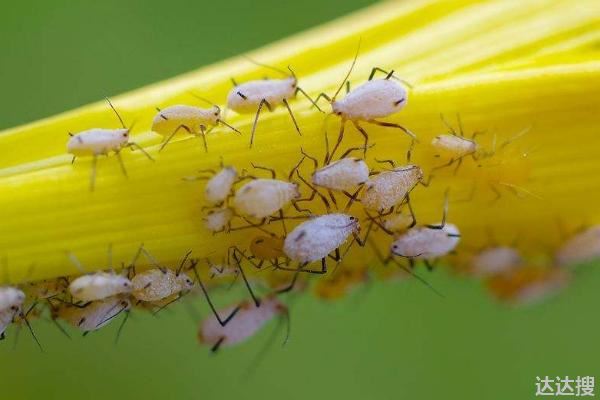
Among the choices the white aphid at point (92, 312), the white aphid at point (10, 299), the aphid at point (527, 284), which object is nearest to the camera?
the white aphid at point (10, 299)

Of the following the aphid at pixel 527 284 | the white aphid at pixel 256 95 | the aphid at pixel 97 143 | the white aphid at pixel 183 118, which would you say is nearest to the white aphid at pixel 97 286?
the aphid at pixel 97 143

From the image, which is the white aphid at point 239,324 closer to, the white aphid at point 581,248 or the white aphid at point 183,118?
the white aphid at point 183,118

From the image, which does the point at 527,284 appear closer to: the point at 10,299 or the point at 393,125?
the point at 393,125

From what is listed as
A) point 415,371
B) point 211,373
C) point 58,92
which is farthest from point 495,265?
point 58,92

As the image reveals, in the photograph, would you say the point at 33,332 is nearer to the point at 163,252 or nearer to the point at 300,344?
the point at 163,252

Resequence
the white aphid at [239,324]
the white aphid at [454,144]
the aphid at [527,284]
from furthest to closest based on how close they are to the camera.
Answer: the aphid at [527,284] → the white aphid at [239,324] → the white aphid at [454,144]

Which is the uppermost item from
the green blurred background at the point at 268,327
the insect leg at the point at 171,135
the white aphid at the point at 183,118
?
the white aphid at the point at 183,118

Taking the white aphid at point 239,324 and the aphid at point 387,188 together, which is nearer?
the aphid at point 387,188

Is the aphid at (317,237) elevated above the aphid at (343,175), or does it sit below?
below
